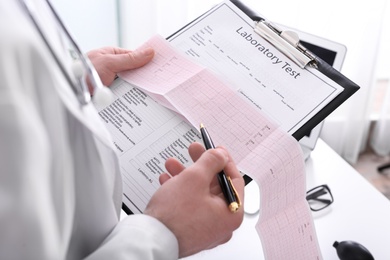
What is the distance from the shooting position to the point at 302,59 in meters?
0.74

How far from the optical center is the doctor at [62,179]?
333 millimetres

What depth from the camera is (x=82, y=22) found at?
1521 mm

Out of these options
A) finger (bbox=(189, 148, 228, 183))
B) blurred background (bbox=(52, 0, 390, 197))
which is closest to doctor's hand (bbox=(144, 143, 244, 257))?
finger (bbox=(189, 148, 228, 183))

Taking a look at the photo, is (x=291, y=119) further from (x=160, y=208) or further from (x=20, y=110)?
(x=20, y=110)

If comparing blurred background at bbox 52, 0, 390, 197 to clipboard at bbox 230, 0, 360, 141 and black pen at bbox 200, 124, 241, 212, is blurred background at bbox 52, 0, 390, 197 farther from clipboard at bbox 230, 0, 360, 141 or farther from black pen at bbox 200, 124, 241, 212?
black pen at bbox 200, 124, 241, 212

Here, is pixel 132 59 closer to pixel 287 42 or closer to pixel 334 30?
pixel 287 42

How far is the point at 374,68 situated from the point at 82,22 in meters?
1.09

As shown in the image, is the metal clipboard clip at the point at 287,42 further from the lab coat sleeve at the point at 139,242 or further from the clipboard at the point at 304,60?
the lab coat sleeve at the point at 139,242

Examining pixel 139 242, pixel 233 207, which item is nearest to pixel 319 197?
pixel 233 207

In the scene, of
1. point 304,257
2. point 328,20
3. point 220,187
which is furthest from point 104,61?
point 328,20

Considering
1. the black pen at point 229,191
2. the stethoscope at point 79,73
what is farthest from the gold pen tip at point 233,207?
the stethoscope at point 79,73

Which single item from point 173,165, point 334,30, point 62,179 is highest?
point 62,179

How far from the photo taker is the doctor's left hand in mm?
758

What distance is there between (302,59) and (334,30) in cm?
107
